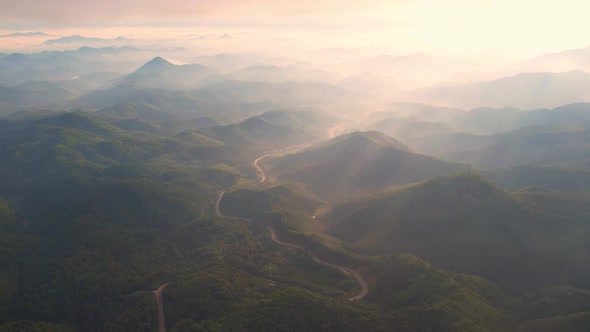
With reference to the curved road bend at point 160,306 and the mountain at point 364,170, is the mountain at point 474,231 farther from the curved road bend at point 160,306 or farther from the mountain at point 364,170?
the curved road bend at point 160,306

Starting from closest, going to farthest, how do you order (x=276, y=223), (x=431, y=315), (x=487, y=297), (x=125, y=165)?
1. (x=431, y=315)
2. (x=487, y=297)
3. (x=276, y=223)
4. (x=125, y=165)

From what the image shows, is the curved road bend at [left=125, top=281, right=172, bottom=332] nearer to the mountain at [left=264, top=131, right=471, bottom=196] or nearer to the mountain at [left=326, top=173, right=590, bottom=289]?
the mountain at [left=326, top=173, right=590, bottom=289]

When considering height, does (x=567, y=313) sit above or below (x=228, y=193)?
above

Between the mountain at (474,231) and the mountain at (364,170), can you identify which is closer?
the mountain at (474,231)

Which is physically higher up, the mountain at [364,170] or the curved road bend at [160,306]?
the mountain at [364,170]

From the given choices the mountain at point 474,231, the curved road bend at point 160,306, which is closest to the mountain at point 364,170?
the mountain at point 474,231

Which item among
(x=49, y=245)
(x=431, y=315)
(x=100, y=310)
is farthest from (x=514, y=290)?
(x=49, y=245)

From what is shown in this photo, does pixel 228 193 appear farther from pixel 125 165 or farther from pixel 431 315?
pixel 431 315

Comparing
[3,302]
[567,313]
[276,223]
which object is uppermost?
[567,313]
